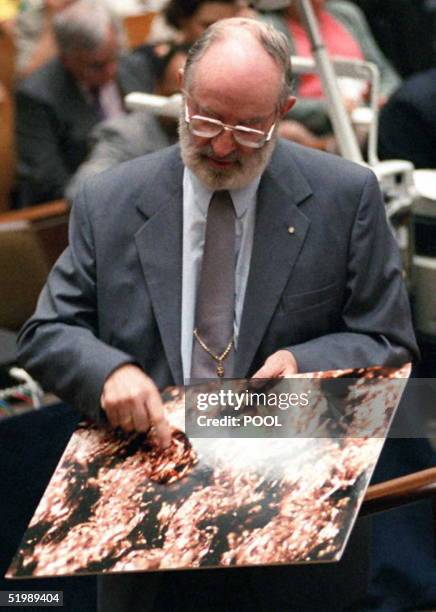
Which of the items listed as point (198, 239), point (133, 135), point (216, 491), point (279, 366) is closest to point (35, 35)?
point (133, 135)

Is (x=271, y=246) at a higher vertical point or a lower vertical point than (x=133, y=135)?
higher

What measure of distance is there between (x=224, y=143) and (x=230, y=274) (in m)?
0.23

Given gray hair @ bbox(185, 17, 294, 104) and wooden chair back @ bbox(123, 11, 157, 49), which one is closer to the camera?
gray hair @ bbox(185, 17, 294, 104)

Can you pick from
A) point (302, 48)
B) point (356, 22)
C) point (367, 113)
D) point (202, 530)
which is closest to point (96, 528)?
point (202, 530)

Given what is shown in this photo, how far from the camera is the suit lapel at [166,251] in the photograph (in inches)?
78.9

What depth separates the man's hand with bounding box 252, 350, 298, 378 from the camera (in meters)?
1.86

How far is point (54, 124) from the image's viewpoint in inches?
176

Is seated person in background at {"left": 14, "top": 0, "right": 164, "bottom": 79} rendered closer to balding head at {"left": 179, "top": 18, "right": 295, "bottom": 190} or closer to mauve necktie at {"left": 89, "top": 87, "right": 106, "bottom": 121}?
mauve necktie at {"left": 89, "top": 87, "right": 106, "bottom": 121}

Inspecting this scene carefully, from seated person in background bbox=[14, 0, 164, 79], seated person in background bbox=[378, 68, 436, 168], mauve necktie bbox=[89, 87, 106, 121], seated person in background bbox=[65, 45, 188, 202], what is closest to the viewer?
seated person in background bbox=[65, 45, 188, 202]

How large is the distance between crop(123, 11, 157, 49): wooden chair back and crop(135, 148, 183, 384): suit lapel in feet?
12.2

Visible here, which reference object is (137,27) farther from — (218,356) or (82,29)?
(218,356)

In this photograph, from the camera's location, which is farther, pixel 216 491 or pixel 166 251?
pixel 166 251

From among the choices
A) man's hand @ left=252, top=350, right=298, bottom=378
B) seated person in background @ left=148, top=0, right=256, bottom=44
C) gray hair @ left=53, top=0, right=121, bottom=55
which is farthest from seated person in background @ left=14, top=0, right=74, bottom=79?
man's hand @ left=252, top=350, right=298, bottom=378

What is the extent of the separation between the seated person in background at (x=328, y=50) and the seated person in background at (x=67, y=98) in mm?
Answer: 598
